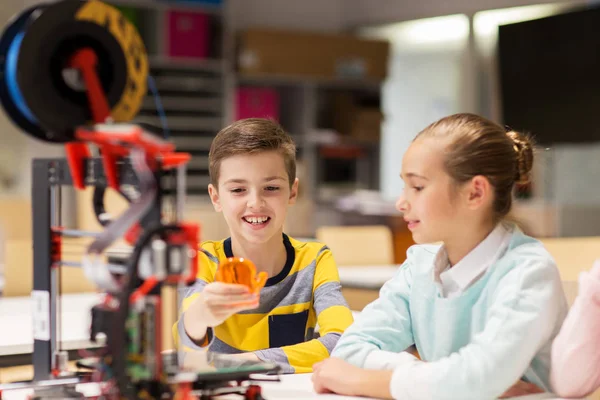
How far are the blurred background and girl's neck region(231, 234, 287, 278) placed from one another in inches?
136

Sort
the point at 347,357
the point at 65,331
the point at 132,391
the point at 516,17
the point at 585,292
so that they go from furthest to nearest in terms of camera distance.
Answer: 1. the point at 516,17
2. the point at 65,331
3. the point at 347,357
4. the point at 585,292
5. the point at 132,391

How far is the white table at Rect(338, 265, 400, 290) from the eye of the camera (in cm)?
317

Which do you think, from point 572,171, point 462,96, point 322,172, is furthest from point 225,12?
point 572,171

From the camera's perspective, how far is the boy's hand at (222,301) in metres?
1.24

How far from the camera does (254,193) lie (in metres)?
1.63

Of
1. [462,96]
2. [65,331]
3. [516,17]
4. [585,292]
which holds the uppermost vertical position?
[516,17]

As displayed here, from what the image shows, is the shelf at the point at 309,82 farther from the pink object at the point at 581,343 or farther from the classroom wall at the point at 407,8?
the pink object at the point at 581,343

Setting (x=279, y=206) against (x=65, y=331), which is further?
(x=65, y=331)

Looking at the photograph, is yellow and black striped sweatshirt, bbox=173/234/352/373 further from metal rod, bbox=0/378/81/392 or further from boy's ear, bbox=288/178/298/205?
metal rod, bbox=0/378/81/392

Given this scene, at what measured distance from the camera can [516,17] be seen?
6.36 m

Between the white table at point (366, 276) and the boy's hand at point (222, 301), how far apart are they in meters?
1.51

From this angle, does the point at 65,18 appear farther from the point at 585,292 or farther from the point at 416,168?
the point at 585,292

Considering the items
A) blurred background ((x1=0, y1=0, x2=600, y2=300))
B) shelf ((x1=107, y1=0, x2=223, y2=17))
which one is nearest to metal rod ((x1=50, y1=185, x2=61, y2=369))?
blurred background ((x1=0, y1=0, x2=600, y2=300))

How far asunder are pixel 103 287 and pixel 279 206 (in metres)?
0.70
